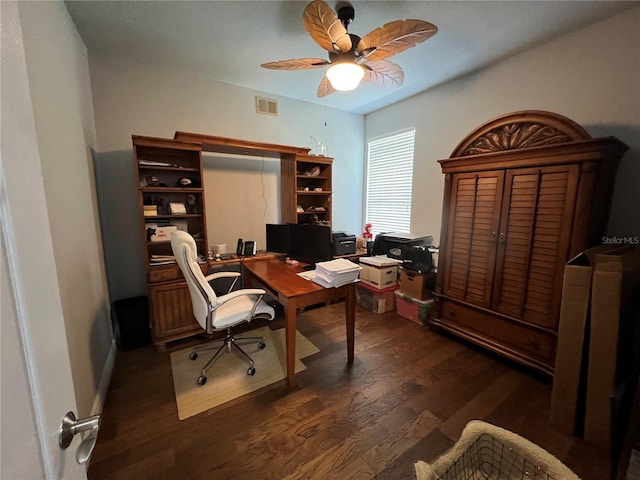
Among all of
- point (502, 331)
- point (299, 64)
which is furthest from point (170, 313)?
point (502, 331)

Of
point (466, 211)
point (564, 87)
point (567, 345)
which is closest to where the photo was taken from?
point (567, 345)

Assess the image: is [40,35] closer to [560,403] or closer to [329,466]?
[329,466]

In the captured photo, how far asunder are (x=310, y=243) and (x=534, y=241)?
1.93 meters

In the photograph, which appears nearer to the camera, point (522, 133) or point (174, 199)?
point (522, 133)

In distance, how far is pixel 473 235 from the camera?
7.99 ft

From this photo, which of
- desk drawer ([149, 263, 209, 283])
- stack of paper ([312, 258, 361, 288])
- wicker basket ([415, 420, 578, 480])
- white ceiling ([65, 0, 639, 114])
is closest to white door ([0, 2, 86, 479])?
wicker basket ([415, 420, 578, 480])

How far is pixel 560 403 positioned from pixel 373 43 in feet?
8.57

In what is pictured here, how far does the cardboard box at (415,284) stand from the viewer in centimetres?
293

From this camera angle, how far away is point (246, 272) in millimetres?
2873

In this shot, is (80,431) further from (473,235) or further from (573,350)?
(473,235)

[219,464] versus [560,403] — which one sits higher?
[560,403]

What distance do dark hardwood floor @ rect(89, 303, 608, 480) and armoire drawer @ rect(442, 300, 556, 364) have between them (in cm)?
19

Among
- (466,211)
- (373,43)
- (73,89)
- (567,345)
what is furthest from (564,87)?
(73,89)

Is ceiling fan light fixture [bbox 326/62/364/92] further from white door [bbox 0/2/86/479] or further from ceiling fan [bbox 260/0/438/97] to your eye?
white door [bbox 0/2/86/479]
